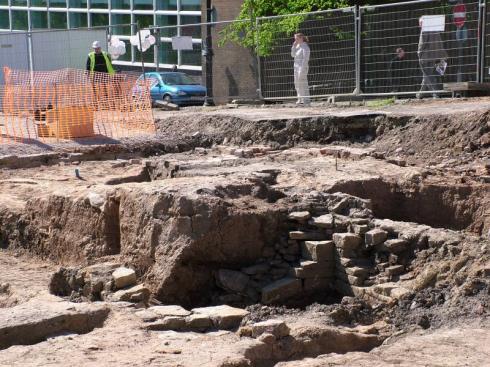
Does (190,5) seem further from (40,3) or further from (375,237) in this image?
(375,237)

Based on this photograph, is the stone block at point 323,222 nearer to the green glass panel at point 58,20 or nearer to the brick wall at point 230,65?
the brick wall at point 230,65

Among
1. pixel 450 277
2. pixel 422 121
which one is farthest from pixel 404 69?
pixel 450 277

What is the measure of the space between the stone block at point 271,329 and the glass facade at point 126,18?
62.5 feet

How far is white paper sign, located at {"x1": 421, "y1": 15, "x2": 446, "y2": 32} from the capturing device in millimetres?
16703

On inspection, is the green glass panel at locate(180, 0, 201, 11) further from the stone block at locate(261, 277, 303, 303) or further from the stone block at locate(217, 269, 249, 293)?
the stone block at locate(261, 277, 303, 303)

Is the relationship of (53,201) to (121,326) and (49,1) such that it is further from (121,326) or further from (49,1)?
(49,1)

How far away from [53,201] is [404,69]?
9.65 metres

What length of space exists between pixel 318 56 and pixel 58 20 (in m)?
22.4

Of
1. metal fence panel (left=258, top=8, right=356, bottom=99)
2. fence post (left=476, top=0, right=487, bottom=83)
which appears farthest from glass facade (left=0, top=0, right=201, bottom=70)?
fence post (left=476, top=0, right=487, bottom=83)

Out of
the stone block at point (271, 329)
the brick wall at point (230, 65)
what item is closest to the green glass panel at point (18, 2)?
the brick wall at point (230, 65)

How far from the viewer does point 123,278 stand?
8344mm

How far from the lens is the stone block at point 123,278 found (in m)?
8.31

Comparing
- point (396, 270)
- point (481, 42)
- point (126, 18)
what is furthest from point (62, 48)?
point (396, 270)

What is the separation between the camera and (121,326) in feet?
22.1
